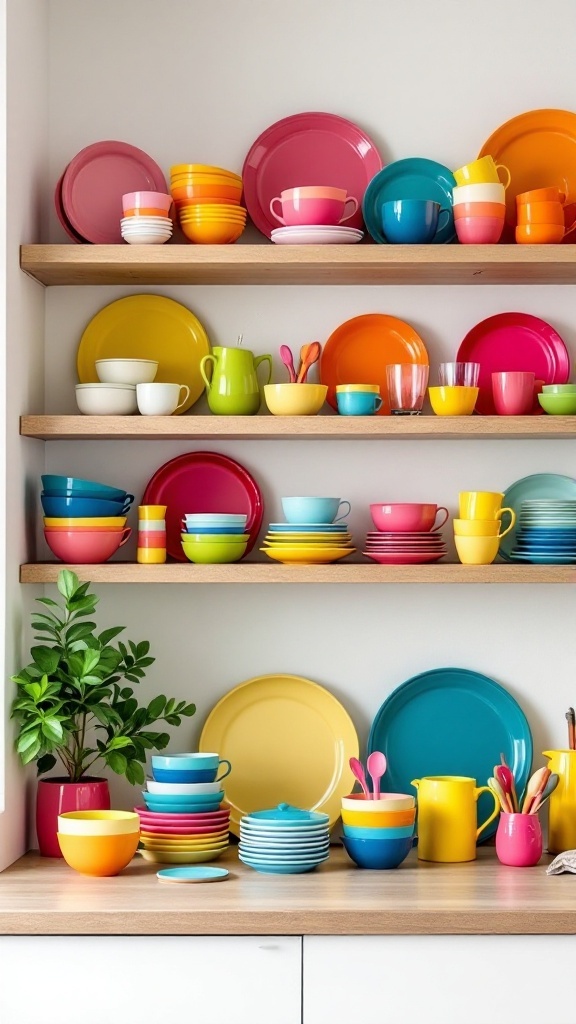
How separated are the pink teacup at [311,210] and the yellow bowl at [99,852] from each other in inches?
50.6

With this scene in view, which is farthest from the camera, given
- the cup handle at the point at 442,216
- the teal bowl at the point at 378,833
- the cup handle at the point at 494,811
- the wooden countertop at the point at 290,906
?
the cup handle at the point at 442,216

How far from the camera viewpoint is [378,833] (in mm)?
2312

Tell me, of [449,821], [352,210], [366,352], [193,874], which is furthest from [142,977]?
[352,210]

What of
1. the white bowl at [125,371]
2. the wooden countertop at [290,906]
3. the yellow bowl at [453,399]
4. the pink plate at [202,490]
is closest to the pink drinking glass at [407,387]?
the yellow bowl at [453,399]

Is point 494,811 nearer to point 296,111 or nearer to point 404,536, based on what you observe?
point 404,536

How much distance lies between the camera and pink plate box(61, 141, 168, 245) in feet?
8.34

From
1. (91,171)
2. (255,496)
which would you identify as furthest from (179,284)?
(255,496)

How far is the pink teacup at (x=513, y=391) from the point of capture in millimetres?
2477

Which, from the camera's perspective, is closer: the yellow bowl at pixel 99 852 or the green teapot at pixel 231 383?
the yellow bowl at pixel 99 852

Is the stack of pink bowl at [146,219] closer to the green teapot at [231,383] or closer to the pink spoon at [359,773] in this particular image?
the green teapot at [231,383]

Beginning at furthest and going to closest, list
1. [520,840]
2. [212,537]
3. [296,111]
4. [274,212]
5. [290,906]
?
[296,111] < [274,212] < [212,537] < [520,840] < [290,906]

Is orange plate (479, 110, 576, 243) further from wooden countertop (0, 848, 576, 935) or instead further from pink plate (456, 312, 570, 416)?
wooden countertop (0, 848, 576, 935)

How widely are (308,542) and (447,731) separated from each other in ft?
1.84

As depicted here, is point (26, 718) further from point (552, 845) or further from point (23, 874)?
point (552, 845)
